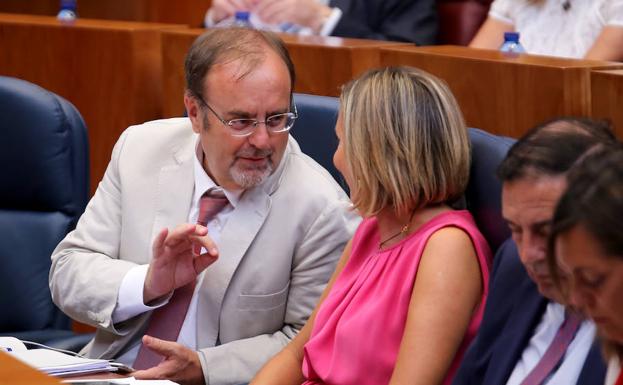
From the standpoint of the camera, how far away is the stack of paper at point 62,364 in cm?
194

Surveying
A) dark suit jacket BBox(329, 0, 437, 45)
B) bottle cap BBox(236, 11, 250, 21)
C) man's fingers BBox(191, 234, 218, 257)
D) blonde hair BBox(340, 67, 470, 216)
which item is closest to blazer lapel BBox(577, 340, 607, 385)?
blonde hair BBox(340, 67, 470, 216)

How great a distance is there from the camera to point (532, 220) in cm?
153

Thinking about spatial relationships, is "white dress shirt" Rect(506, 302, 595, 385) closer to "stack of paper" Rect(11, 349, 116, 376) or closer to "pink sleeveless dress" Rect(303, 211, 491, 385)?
"pink sleeveless dress" Rect(303, 211, 491, 385)

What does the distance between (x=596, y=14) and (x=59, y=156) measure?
1293 mm

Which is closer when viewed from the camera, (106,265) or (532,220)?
(532,220)

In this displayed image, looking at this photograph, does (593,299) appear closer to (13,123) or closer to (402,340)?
(402,340)

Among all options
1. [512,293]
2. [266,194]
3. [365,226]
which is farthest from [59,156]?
[512,293]

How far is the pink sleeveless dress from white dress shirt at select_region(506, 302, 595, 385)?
193 millimetres

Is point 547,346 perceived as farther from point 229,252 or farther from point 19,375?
point 229,252

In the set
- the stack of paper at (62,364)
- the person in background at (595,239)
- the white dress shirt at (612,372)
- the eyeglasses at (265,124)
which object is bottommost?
the stack of paper at (62,364)

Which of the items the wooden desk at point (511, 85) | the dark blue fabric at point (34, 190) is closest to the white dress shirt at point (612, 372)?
the wooden desk at point (511, 85)

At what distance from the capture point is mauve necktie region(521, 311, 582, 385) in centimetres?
160

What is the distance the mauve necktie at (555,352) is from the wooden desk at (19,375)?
0.62 metres

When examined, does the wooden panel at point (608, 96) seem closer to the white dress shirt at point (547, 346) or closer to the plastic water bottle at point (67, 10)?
the white dress shirt at point (547, 346)
